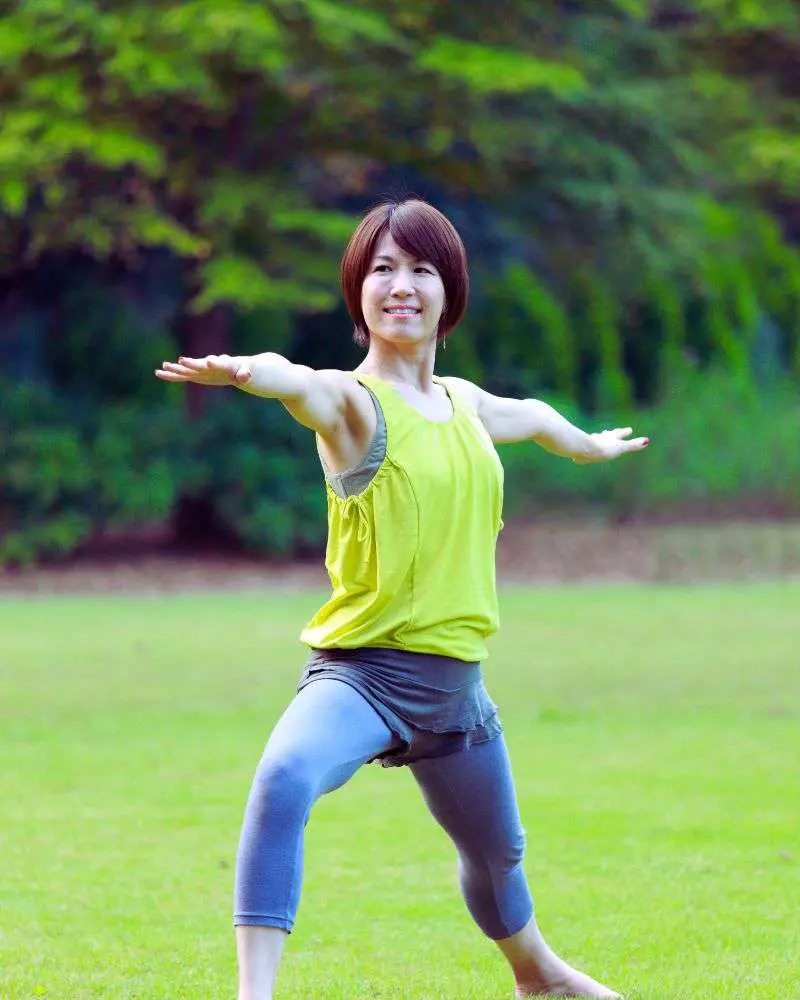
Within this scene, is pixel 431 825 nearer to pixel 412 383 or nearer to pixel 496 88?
pixel 412 383

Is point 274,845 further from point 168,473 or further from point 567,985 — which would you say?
point 168,473

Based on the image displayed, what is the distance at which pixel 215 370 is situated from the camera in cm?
404

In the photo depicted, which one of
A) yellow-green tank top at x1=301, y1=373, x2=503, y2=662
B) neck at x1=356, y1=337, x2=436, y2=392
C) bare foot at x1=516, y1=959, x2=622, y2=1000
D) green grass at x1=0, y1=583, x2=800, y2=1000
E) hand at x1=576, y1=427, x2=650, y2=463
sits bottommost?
green grass at x1=0, y1=583, x2=800, y2=1000

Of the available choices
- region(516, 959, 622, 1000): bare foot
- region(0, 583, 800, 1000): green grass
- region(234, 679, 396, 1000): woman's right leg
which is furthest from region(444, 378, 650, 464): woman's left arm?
region(0, 583, 800, 1000): green grass

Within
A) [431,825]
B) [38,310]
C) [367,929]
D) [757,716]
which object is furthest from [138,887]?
[38,310]

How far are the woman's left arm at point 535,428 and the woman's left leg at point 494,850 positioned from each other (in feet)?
2.81

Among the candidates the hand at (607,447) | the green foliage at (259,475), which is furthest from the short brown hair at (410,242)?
the green foliage at (259,475)

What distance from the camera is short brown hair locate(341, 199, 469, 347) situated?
4.47 metres

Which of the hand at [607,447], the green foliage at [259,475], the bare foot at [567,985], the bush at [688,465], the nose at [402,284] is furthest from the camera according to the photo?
the bush at [688,465]

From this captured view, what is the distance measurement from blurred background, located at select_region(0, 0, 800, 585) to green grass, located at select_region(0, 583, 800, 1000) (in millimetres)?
7460

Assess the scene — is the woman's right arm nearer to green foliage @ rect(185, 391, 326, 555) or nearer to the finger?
the finger

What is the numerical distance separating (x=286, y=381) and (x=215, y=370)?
17 cm

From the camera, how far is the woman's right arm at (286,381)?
13.3ft
